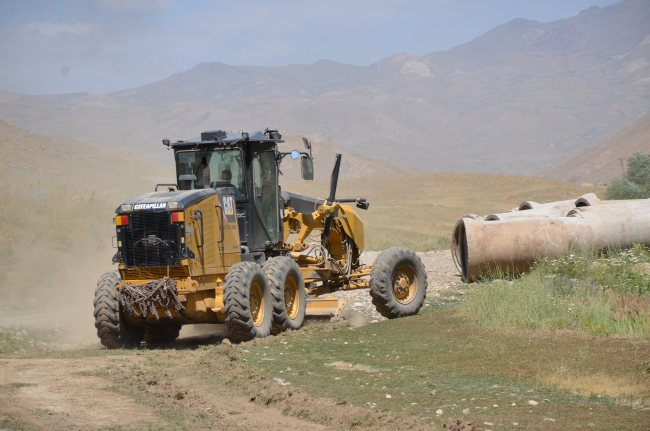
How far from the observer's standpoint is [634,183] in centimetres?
4381

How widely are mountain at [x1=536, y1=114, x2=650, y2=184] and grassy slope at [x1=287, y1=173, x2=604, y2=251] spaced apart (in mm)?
32106

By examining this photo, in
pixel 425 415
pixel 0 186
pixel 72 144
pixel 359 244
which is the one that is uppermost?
pixel 72 144

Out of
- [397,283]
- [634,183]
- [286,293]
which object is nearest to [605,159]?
[634,183]

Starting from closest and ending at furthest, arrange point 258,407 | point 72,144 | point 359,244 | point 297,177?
1. point 258,407
2. point 359,244
3. point 72,144
4. point 297,177

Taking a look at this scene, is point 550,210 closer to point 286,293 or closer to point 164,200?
point 286,293

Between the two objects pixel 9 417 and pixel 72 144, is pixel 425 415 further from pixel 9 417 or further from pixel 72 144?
pixel 72 144

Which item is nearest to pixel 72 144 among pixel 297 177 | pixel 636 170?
pixel 297 177

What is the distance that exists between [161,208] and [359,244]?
483 cm

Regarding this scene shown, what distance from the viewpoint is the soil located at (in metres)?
7.20

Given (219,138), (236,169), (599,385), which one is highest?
(219,138)

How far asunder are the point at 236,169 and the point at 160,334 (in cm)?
283

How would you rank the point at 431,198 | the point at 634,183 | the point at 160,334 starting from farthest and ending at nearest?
the point at 431,198 < the point at 634,183 < the point at 160,334

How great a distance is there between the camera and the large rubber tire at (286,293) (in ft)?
41.3

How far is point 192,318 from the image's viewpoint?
1199 centimetres
